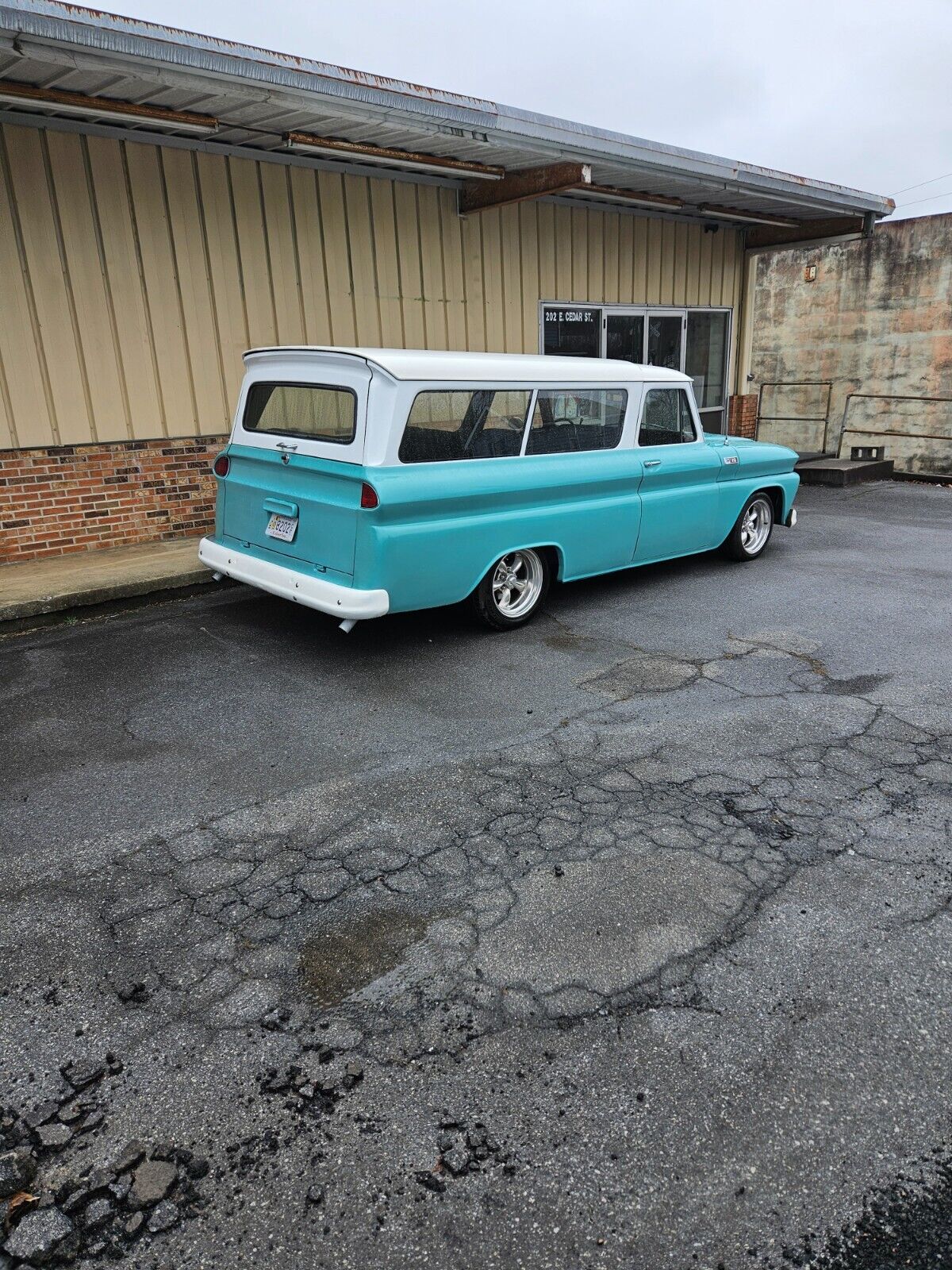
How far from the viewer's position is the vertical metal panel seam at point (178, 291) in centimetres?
730

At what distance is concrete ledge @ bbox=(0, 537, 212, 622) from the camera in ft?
20.2

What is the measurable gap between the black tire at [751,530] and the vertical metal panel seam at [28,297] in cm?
589

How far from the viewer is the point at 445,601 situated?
18.0ft

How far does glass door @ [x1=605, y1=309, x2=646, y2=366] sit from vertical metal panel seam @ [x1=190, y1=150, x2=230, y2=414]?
5302 millimetres

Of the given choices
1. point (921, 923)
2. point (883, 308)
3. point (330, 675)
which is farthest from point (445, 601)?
point (883, 308)

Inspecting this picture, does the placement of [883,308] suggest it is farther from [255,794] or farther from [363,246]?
[255,794]

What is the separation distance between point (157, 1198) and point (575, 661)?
3875 mm

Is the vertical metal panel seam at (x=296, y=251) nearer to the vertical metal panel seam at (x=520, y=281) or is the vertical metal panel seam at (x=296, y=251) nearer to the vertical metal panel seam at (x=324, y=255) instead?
the vertical metal panel seam at (x=324, y=255)

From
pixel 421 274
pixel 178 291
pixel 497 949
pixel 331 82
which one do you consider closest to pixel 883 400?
pixel 421 274

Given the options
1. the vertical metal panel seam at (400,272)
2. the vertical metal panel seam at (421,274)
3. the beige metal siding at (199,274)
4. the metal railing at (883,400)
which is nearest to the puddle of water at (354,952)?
the beige metal siding at (199,274)

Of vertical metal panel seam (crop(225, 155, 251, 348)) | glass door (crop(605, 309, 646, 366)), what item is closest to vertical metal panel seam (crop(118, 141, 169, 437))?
vertical metal panel seam (crop(225, 155, 251, 348))

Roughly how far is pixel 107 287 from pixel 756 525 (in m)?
6.10

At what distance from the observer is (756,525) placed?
8164mm

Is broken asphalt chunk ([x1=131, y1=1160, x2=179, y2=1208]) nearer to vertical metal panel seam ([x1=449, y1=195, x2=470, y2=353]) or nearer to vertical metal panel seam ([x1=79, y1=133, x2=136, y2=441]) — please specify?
vertical metal panel seam ([x1=79, y1=133, x2=136, y2=441])
